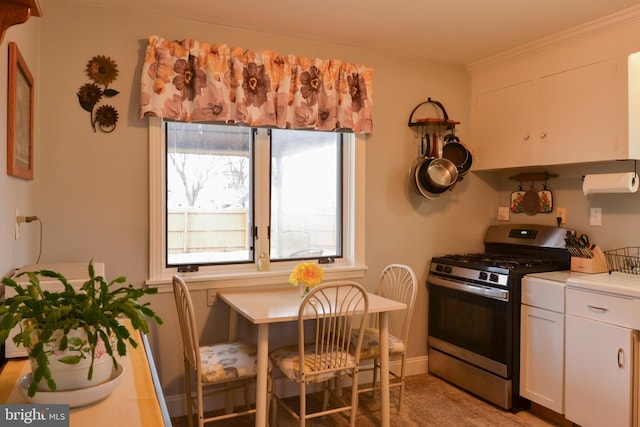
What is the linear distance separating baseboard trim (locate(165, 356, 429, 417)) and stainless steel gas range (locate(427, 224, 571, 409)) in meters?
0.08

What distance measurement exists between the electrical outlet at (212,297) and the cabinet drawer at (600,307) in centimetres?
208

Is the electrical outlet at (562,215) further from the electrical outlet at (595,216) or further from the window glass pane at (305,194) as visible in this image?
the window glass pane at (305,194)

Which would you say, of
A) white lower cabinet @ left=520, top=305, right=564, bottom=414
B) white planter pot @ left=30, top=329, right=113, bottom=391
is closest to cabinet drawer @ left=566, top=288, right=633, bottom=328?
white lower cabinet @ left=520, top=305, right=564, bottom=414

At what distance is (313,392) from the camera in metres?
3.23

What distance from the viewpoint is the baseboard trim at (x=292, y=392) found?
285 centimetres

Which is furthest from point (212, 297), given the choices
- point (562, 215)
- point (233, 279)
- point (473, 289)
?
point (562, 215)

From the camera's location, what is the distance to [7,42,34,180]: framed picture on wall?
1715 mm

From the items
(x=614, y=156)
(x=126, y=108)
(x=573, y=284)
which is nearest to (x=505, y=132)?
(x=614, y=156)

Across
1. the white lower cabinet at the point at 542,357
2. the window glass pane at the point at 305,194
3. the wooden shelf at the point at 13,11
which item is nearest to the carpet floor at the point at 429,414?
the white lower cabinet at the point at 542,357

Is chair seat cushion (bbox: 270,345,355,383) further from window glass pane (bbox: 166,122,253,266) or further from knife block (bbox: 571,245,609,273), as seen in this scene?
knife block (bbox: 571,245,609,273)

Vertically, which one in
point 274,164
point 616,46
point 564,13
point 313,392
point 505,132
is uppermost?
point 564,13

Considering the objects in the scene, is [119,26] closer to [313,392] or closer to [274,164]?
[274,164]

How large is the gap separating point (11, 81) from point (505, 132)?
3.05m

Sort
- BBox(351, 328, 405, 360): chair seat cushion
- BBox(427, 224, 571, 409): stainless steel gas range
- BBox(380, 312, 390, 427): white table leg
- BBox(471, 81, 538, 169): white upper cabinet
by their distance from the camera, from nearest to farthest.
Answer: BBox(380, 312, 390, 427): white table leg, BBox(351, 328, 405, 360): chair seat cushion, BBox(427, 224, 571, 409): stainless steel gas range, BBox(471, 81, 538, 169): white upper cabinet
